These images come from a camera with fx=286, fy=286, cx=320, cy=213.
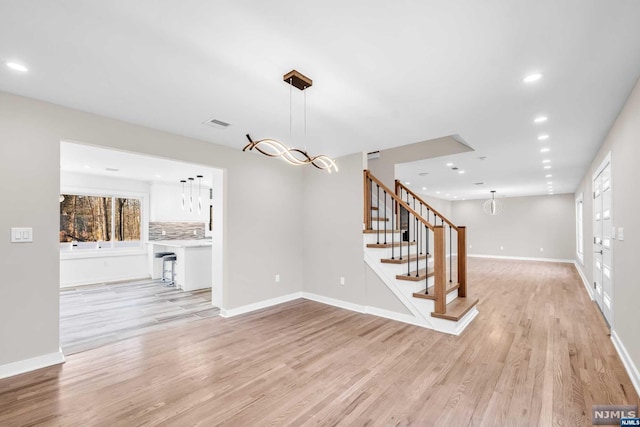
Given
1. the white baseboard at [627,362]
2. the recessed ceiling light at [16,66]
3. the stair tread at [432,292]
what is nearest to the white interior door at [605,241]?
the white baseboard at [627,362]

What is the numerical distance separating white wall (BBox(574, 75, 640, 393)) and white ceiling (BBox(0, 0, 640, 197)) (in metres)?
0.27

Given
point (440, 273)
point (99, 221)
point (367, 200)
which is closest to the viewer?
point (440, 273)

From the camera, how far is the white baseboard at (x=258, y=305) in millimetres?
4293

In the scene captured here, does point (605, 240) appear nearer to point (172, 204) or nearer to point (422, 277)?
point (422, 277)

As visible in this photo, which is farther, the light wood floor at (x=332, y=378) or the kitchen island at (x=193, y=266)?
the kitchen island at (x=193, y=266)

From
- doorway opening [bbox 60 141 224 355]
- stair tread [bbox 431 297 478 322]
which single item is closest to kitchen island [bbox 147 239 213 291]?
doorway opening [bbox 60 141 224 355]

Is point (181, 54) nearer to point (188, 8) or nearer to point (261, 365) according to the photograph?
point (188, 8)

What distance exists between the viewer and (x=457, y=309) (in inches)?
154

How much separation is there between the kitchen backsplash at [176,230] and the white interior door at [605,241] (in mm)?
8652

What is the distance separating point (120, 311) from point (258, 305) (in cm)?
215

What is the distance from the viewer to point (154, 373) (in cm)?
264

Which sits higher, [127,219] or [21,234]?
[127,219]

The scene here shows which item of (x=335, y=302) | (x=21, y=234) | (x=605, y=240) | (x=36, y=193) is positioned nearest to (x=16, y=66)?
(x=36, y=193)

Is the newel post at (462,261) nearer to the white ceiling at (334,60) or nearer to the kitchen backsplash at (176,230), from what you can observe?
the white ceiling at (334,60)
